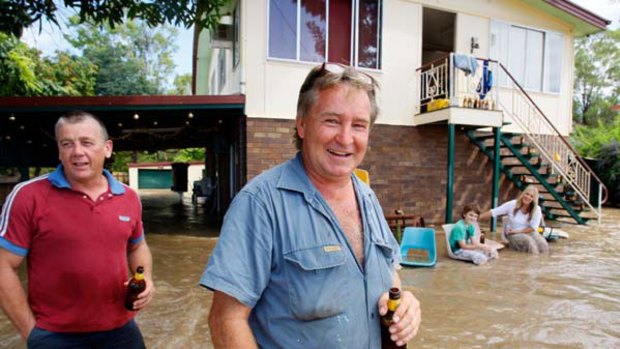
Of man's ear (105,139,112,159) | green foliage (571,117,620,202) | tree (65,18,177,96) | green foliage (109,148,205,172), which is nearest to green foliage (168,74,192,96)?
tree (65,18,177,96)

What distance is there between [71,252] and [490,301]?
4.41 meters

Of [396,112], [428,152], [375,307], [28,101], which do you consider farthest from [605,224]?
[28,101]

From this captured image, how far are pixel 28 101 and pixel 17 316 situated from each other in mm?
6656

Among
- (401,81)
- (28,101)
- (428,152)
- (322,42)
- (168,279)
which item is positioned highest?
(322,42)

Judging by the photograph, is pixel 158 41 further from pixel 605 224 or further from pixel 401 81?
pixel 605 224

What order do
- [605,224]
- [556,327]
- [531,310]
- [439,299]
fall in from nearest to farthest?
[556,327] → [531,310] → [439,299] → [605,224]

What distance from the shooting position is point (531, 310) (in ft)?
14.1

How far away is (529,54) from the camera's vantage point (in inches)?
424

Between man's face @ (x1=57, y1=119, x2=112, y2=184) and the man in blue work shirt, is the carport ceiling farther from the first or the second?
the man in blue work shirt

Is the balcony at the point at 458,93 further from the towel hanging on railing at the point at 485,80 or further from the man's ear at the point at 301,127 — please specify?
the man's ear at the point at 301,127

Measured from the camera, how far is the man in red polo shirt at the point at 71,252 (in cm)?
174

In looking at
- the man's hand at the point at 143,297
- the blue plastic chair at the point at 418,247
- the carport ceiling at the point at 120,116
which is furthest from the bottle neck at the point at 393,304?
the carport ceiling at the point at 120,116

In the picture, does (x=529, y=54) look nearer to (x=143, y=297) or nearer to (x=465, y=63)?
(x=465, y=63)

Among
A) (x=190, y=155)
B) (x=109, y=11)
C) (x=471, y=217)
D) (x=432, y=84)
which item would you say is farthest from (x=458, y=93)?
(x=190, y=155)
